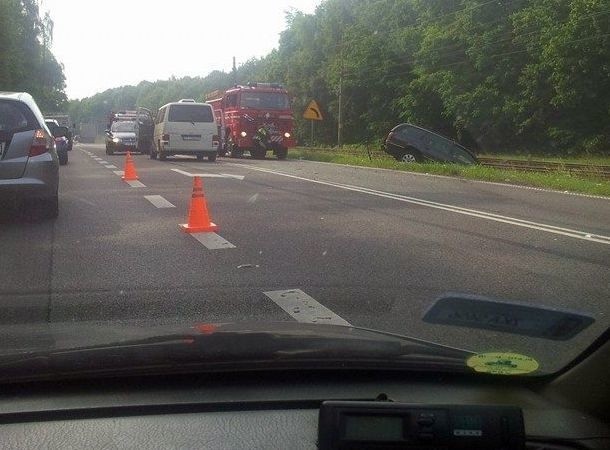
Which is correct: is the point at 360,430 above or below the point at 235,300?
above

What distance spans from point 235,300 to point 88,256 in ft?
8.27

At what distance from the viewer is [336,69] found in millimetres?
66188

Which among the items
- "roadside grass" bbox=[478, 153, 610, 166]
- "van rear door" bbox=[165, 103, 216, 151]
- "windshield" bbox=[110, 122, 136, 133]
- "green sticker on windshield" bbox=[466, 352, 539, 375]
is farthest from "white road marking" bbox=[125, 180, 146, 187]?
"windshield" bbox=[110, 122, 136, 133]

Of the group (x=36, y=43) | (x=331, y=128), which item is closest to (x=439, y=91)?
(x=331, y=128)

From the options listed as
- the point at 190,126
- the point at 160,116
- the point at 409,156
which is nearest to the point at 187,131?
the point at 190,126

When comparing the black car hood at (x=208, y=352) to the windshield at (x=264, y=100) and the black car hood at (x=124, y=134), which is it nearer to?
the windshield at (x=264, y=100)

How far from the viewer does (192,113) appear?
29.7 metres

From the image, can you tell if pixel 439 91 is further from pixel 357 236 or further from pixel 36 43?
pixel 357 236

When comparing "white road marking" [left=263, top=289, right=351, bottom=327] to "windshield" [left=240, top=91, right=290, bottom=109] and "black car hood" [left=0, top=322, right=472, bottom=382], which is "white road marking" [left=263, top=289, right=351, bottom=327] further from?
"windshield" [left=240, top=91, right=290, bottom=109]

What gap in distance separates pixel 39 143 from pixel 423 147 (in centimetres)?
1892

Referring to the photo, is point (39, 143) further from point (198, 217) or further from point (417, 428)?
point (417, 428)

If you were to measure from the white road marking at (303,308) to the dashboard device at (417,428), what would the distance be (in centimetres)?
342

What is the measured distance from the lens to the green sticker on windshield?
2.58 meters

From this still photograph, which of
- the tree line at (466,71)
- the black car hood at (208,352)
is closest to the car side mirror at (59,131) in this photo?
the black car hood at (208,352)
